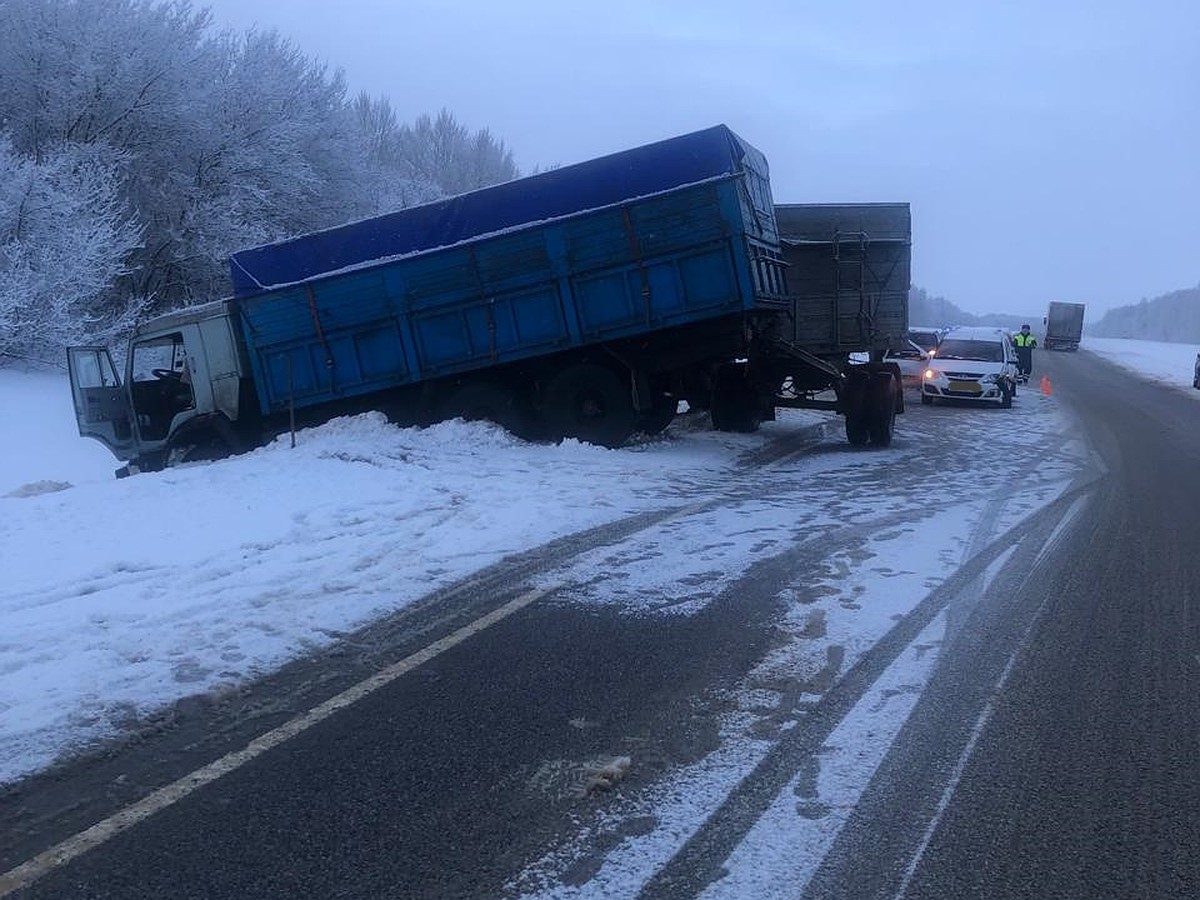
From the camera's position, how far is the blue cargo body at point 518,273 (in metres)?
13.1

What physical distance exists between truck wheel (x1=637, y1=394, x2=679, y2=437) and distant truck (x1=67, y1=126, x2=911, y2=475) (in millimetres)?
44

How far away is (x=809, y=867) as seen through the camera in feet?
11.5

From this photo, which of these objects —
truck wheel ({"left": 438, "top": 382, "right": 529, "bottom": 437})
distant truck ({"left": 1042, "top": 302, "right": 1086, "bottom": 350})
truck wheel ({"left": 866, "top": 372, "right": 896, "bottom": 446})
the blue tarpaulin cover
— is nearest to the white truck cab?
the blue tarpaulin cover

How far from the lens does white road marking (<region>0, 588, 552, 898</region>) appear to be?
3.57 m

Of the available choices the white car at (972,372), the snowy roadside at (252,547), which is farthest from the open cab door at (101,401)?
the white car at (972,372)

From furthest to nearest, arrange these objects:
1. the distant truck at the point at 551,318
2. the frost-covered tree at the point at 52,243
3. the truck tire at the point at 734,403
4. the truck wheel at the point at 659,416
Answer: the frost-covered tree at the point at 52,243, the truck tire at the point at 734,403, the truck wheel at the point at 659,416, the distant truck at the point at 551,318

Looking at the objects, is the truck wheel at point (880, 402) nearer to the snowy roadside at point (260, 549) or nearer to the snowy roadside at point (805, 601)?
the snowy roadside at point (805, 601)

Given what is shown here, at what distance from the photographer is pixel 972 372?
2445cm

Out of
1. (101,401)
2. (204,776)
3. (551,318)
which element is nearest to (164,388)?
(101,401)

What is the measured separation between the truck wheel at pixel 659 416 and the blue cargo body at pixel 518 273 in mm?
2202

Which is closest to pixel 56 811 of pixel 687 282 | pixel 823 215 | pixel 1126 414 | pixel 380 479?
pixel 380 479

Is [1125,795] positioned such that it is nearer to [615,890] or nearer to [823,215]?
[615,890]

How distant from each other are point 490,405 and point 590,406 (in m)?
1.38

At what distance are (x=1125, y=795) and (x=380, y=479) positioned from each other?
7.92 m
